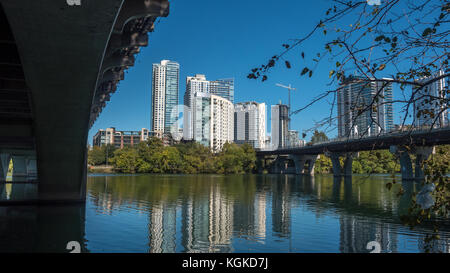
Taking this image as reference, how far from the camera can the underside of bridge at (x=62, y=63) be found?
1199 cm

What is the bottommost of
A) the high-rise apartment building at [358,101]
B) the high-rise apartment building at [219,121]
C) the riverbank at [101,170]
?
the riverbank at [101,170]

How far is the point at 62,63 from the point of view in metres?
14.4

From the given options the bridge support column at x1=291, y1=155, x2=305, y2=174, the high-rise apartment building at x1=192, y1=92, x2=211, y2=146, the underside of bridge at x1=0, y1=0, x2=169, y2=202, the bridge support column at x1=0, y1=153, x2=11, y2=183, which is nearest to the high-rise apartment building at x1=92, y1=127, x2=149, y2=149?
the high-rise apartment building at x1=192, y1=92, x2=211, y2=146

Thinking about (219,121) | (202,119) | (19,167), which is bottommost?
(19,167)

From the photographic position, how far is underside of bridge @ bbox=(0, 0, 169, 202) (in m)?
12.0

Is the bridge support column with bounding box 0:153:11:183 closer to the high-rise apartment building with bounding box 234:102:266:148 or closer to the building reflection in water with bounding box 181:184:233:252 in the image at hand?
the building reflection in water with bounding box 181:184:233:252

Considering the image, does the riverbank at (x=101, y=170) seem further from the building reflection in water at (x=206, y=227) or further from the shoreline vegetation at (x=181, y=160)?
the building reflection in water at (x=206, y=227)

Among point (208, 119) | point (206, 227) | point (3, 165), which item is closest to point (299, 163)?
point (208, 119)

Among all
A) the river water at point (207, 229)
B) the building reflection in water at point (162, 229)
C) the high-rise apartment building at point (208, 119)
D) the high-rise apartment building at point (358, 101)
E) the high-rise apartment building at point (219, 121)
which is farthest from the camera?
the high-rise apartment building at point (219, 121)

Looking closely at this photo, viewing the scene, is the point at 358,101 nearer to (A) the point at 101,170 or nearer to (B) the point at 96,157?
(A) the point at 101,170

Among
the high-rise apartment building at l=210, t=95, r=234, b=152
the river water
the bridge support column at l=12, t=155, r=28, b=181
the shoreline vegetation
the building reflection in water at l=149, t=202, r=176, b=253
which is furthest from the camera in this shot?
the high-rise apartment building at l=210, t=95, r=234, b=152

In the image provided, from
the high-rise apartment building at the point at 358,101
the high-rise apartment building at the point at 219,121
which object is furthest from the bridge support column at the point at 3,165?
the high-rise apartment building at the point at 219,121
